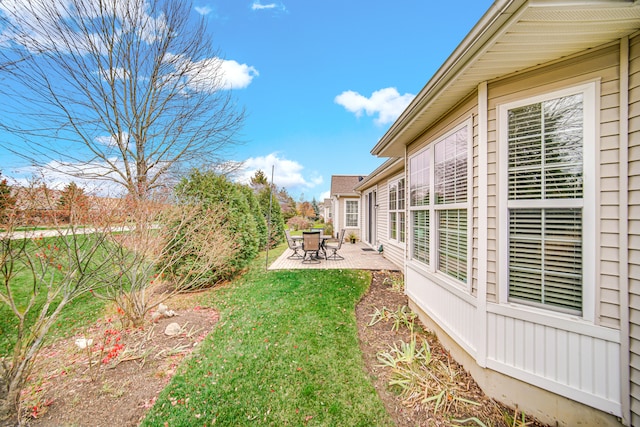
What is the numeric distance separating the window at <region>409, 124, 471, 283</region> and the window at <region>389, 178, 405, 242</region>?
2.61 metres

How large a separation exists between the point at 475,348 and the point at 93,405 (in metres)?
4.14

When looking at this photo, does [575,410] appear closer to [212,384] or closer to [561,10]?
[561,10]

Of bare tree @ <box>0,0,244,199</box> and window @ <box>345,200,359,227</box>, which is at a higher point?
bare tree @ <box>0,0,244,199</box>

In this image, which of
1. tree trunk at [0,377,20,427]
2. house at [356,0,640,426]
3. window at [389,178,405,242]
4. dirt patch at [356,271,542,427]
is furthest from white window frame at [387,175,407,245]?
tree trunk at [0,377,20,427]

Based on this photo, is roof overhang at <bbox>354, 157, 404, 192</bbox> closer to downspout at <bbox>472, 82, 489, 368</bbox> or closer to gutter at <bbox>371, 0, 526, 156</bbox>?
gutter at <bbox>371, 0, 526, 156</bbox>

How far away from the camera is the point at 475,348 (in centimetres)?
252

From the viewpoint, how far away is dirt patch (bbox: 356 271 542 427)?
2182 mm

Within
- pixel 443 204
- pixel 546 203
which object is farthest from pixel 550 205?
pixel 443 204

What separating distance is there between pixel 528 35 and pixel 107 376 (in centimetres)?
556

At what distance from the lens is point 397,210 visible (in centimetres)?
734

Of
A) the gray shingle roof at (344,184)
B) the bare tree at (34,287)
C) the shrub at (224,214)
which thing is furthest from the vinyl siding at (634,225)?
the gray shingle roof at (344,184)

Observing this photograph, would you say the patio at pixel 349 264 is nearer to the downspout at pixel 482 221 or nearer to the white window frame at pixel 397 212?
the white window frame at pixel 397 212

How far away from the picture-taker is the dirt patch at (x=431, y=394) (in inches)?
85.9

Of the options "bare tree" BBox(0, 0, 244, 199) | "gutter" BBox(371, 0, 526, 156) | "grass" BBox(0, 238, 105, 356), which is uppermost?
"bare tree" BBox(0, 0, 244, 199)
